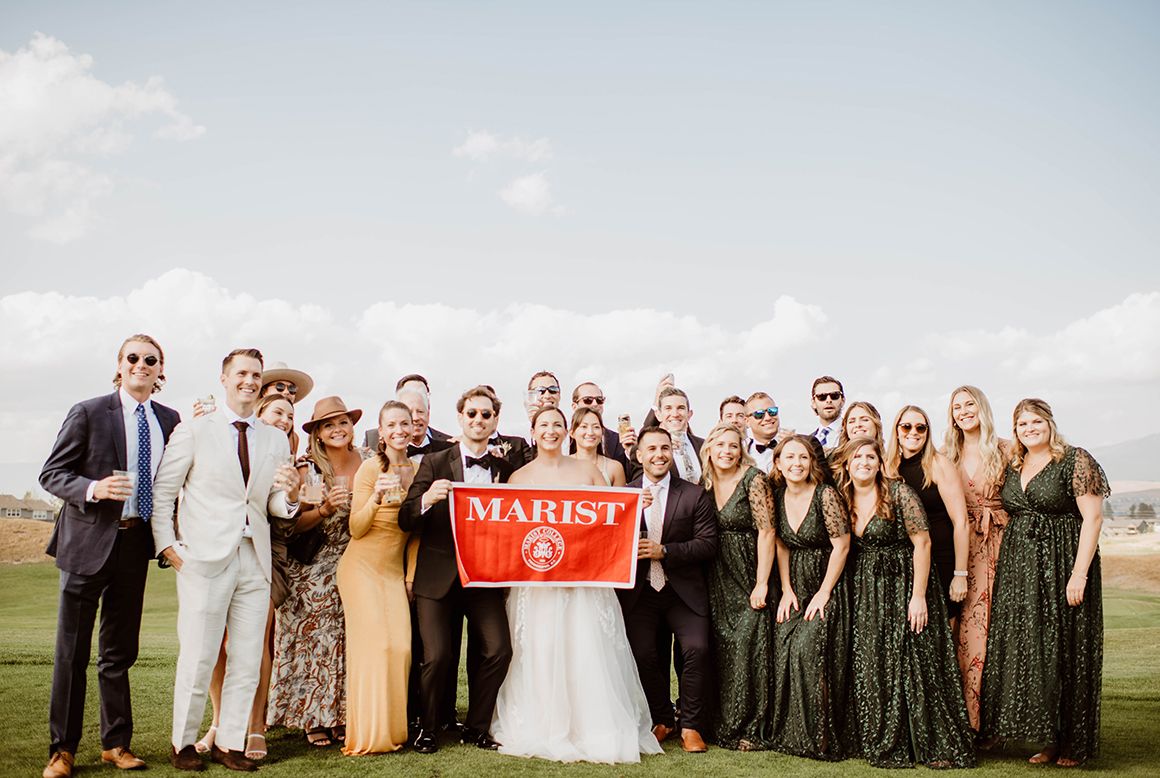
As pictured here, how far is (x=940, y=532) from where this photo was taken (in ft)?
24.8

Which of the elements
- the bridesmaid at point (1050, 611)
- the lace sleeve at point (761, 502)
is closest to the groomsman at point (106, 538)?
the lace sleeve at point (761, 502)

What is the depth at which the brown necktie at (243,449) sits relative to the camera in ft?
21.9

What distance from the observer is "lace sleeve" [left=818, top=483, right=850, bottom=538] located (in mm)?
7254

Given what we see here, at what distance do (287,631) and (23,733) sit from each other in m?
2.29

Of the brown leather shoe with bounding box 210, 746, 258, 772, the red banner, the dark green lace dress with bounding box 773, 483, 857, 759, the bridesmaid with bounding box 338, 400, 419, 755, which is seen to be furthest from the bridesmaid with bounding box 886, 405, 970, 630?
the brown leather shoe with bounding box 210, 746, 258, 772

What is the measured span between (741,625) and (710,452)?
4.71ft

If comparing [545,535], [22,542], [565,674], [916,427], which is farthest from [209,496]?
Answer: [22,542]

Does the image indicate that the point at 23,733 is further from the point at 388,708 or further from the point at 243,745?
the point at 388,708

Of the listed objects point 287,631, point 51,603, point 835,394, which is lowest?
point 51,603

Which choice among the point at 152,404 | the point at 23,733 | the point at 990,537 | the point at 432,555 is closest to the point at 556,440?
the point at 432,555

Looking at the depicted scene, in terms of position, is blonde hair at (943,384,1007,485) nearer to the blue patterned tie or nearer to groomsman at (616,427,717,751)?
groomsman at (616,427,717,751)

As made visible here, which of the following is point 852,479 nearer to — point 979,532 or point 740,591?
point 979,532

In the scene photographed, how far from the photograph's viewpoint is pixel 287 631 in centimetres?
734

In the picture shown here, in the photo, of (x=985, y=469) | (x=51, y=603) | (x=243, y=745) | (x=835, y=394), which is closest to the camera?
(x=243, y=745)
